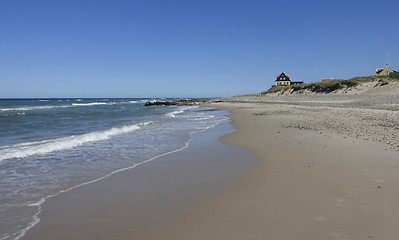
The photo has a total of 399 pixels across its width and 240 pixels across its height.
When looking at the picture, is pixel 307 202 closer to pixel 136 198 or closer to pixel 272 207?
pixel 272 207

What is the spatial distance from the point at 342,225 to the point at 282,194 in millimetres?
1268

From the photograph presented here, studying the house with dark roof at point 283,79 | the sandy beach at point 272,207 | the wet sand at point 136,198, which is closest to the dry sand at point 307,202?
the sandy beach at point 272,207

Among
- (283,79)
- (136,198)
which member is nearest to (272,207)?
(136,198)

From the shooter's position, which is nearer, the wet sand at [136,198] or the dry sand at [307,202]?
the dry sand at [307,202]

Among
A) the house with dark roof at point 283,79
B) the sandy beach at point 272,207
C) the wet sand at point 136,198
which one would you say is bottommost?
the wet sand at point 136,198

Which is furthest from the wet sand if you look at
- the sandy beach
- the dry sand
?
the dry sand

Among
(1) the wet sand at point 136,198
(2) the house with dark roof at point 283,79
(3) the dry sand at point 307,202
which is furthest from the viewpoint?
(2) the house with dark roof at point 283,79

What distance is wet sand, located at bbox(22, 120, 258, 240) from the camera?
139 inches

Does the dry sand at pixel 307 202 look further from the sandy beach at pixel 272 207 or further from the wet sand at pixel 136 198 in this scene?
the wet sand at pixel 136 198

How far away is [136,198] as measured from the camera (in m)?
4.63

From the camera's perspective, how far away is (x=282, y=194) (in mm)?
4414

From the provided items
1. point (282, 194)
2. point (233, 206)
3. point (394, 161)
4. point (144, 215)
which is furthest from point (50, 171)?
point (394, 161)

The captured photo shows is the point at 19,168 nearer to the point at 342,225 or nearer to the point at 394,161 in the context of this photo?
the point at 342,225

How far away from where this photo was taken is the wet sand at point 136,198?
3523 mm
